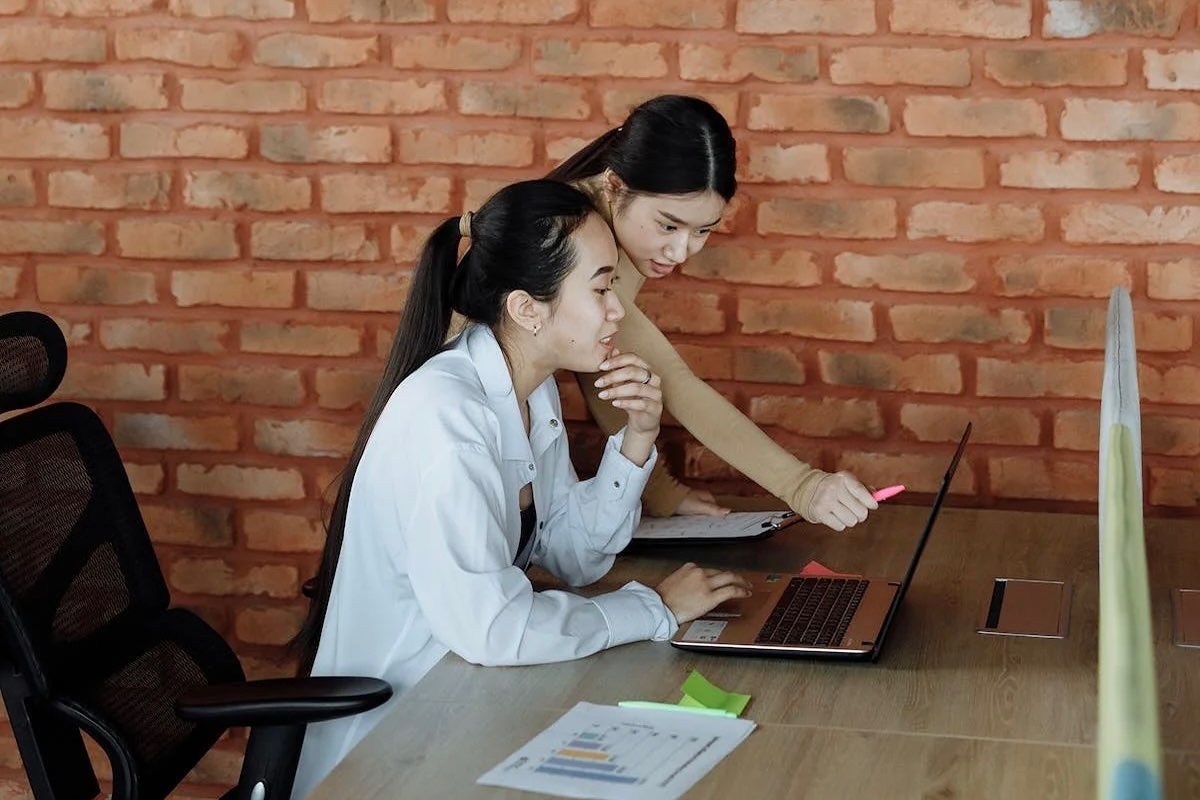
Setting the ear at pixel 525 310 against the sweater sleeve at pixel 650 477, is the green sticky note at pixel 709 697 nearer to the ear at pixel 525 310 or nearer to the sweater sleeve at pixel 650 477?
the ear at pixel 525 310

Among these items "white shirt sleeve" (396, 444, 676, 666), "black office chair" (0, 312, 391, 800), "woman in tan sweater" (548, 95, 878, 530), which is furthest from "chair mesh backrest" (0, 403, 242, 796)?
"woman in tan sweater" (548, 95, 878, 530)

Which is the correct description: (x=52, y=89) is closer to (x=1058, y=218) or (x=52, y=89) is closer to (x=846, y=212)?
(x=846, y=212)

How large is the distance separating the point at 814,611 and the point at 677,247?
0.56 m

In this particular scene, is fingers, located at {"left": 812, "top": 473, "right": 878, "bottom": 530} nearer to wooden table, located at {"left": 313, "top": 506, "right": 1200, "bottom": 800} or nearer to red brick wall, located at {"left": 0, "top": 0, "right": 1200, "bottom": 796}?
wooden table, located at {"left": 313, "top": 506, "right": 1200, "bottom": 800}

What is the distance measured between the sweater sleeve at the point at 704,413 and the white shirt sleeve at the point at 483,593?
0.44m

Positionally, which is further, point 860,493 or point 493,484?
point 860,493

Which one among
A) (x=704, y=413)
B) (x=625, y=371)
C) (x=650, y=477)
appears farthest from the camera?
(x=650, y=477)

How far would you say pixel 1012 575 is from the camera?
2.07m

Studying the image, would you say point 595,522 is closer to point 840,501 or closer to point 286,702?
point 840,501

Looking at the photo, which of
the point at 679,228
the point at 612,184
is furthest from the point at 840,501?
the point at 612,184

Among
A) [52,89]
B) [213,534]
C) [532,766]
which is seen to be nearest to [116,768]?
[532,766]

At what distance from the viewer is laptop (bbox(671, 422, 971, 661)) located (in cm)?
173

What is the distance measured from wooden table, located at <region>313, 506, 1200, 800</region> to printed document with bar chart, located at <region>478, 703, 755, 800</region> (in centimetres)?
2

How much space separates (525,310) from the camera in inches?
77.0
